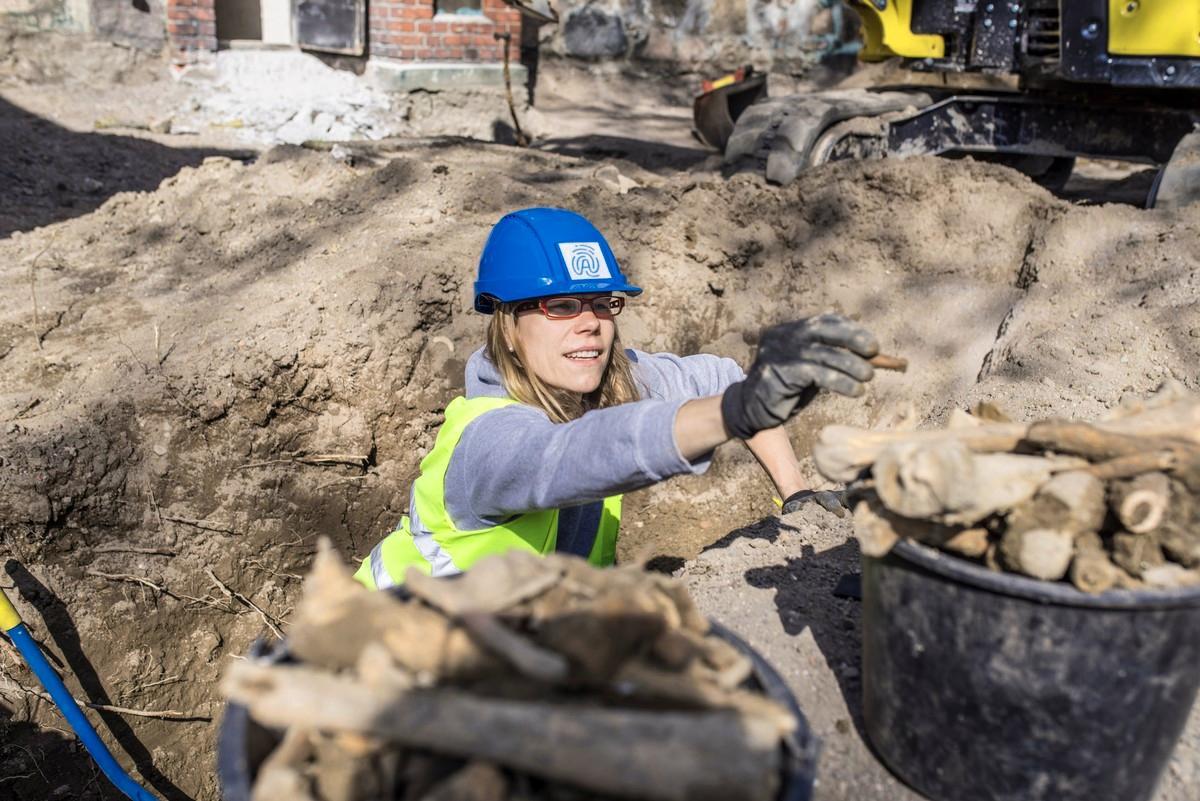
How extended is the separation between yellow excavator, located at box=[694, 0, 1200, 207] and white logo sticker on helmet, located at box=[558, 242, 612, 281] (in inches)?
159

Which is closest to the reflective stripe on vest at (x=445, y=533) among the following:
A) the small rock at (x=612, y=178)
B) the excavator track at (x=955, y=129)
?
the small rock at (x=612, y=178)

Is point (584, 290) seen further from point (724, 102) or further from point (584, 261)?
point (724, 102)

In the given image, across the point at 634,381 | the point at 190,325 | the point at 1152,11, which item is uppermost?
the point at 1152,11

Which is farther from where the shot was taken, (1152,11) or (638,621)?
(1152,11)

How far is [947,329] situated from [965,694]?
10.6 feet

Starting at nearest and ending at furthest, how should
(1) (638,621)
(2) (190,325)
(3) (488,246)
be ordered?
(1) (638,621)
(3) (488,246)
(2) (190,325)

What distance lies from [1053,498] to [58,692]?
281 centimetres

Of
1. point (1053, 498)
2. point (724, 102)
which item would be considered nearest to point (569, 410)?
point (1053, 498)

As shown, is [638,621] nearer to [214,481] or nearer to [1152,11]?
[214,481]

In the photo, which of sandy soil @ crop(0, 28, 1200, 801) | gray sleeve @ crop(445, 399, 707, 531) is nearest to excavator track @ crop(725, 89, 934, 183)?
sandy soil @ crop(0, 28, 1200, 801)

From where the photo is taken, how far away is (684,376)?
2914mm

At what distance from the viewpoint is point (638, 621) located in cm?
134

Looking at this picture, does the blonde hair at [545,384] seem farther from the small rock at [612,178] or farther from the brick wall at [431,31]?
the brick wall at [431,31]

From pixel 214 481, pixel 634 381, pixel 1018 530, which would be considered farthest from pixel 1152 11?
pixel 214 481
